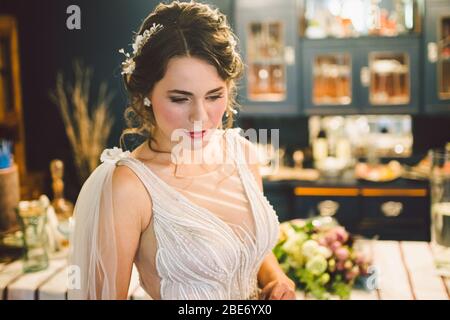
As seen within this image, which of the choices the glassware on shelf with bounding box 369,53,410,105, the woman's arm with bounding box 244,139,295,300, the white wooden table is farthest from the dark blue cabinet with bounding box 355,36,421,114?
the woman's arm with bounding box 244,139,295,300

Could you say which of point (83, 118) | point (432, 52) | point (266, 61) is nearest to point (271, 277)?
point (83, 118)

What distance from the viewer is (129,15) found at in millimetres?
1104

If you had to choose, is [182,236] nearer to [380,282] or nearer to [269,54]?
[380,282]

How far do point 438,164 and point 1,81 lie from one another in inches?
135

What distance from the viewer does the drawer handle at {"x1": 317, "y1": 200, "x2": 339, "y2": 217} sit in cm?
318

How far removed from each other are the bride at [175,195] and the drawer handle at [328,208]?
1.98 meters

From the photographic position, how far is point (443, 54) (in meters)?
3.23

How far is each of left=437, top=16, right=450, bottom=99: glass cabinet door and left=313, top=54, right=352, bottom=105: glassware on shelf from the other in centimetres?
51

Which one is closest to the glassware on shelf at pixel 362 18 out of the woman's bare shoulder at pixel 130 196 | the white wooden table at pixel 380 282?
the white wooden table at pixel 380 282

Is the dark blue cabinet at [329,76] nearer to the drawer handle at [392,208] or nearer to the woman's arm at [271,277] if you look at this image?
the drawer handle at [392,208]

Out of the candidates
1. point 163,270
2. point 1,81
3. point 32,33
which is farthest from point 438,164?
point 1,81

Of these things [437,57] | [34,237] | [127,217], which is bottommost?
[34,237]

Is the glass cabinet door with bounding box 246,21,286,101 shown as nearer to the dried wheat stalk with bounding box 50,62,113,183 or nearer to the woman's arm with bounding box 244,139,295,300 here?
the dried wheat stalk with bounding box 50,62,113,183

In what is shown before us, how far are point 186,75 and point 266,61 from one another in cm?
239
